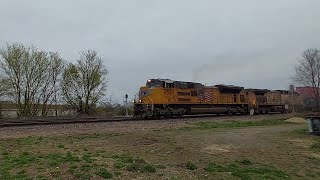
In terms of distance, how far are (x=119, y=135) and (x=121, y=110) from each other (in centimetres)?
2855

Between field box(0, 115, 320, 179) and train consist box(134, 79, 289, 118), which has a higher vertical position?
train consist box(134, 79, 289, 118)

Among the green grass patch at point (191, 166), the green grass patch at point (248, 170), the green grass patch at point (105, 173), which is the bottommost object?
the green grass patch at point (248, 170)

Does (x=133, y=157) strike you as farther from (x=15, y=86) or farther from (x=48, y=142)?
(x=15, y=86)

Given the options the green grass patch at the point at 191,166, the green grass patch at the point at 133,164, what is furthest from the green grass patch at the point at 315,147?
the green grass patch at the point at 133,164

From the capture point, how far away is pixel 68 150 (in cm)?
1252

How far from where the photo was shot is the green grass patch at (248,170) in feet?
36.6

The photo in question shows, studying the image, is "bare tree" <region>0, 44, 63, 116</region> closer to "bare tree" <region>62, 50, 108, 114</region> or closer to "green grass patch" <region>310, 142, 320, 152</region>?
"bare tree" <region>62, 50, 108, 114</region>

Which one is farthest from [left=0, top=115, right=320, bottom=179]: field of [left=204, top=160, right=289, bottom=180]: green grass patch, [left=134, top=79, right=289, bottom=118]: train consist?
[left=134, top=79, right=289, bottom=118]: train consist

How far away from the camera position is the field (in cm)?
992

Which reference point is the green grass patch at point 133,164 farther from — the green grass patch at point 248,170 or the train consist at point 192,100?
the train consist at point 192,100

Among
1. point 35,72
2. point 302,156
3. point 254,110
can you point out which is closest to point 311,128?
point 302,156

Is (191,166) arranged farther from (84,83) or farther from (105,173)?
(84,83)

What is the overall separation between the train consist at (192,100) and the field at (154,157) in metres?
13.8

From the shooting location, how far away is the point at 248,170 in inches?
461
